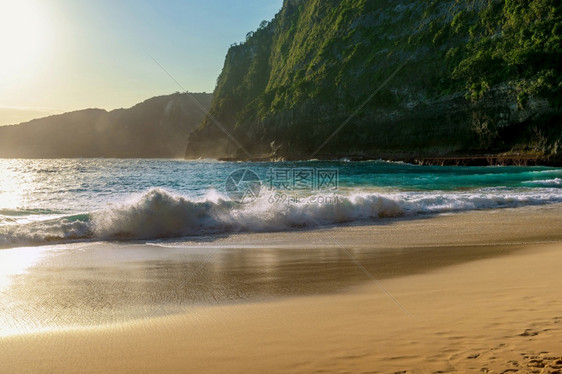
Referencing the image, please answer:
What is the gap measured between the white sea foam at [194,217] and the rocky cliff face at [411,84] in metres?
42.5

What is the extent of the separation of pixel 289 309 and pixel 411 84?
64732 mm

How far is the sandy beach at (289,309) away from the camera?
3.22 metres

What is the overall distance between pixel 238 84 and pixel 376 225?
11916 cm

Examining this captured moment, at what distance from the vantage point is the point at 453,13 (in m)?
62.9

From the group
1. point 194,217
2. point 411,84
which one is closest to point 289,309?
point 194,217

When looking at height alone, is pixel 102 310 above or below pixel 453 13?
below

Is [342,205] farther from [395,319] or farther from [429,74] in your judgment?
[429,74]

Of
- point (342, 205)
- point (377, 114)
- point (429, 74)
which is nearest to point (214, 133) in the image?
point (377, 114)

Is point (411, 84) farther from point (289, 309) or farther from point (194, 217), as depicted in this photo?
point (289, 309)

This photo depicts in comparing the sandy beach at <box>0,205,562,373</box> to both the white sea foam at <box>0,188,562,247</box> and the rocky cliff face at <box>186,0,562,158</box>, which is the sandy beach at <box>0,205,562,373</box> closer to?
the white sea foam at <box>0,188,562,247</box>

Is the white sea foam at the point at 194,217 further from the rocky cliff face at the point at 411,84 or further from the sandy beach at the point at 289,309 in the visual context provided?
the rocky cliff face at the point at 411,84

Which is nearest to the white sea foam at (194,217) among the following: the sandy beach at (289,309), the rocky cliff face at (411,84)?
the sandy beach at (289,309)

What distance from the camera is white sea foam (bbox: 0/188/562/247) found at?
10586mm

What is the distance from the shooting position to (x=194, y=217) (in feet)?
39.6
